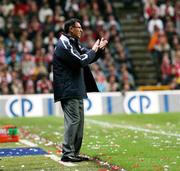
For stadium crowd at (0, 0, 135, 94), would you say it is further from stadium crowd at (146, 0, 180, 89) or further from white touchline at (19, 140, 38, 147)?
white touchline at (19, 140, 38, 147)

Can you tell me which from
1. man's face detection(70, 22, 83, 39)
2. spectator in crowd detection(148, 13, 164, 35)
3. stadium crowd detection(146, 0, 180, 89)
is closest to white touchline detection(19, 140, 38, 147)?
man's face detection(70, 22, 83, 39)

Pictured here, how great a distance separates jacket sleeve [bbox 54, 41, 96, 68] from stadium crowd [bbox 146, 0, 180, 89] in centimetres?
1635

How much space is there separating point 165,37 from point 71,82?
19.3m

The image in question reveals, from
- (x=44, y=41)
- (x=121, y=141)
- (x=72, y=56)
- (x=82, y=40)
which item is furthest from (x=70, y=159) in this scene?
(x=82, y=40)

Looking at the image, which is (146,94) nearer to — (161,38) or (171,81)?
(171,81)

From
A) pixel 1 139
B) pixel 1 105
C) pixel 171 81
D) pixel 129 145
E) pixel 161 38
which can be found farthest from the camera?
pixel 161 38

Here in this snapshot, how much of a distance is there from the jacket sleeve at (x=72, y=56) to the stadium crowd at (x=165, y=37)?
16346 mm

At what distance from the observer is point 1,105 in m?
26.3

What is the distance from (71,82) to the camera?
39.6 ft

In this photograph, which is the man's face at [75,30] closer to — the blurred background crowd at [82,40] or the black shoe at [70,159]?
the black shoe at [70,159]

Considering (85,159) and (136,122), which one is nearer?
(85,159)

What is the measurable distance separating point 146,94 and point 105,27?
5500mm

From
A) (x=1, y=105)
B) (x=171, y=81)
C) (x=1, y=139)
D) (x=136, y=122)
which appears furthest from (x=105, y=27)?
(x=1, y=139)

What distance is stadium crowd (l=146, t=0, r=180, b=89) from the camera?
95.8ft
